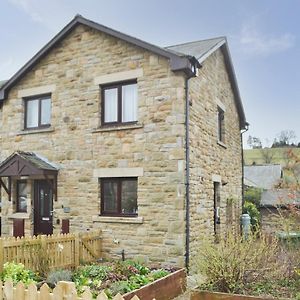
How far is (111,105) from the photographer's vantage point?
13.0m

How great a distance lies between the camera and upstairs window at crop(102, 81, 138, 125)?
41.1 ft

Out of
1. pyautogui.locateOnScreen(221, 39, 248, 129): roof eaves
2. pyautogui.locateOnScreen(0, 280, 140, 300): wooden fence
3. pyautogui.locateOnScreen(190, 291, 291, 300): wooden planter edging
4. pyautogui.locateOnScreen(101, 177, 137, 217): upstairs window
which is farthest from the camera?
pyautogui.locateOnScreen(221, 39, 248, 129): roof eaves

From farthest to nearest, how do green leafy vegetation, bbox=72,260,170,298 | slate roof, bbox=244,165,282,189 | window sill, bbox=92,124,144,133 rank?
slate roof, bbox=244,165,282,189 < window sill, bbox=92,124,144,133 < green leafy vegetation, bbox=72,260,170,298

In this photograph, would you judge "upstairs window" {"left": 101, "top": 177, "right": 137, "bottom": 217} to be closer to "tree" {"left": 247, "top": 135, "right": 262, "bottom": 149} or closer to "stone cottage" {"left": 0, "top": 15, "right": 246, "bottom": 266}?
"stone cottage" {"left": 0, "top": 15, "right": 246, "bottom": 266}

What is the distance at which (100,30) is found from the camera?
1311 cm

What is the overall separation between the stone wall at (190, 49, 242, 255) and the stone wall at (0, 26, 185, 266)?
763 millimetres

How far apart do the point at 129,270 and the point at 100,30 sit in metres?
7.91

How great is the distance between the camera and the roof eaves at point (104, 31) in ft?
37.4

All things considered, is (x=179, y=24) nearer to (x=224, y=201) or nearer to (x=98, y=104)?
(x=98, y=104)

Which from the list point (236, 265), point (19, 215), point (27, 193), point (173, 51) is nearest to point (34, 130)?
point (27, 193)

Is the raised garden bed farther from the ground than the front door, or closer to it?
closer to it

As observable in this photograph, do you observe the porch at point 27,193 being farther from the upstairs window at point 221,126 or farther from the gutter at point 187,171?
the upstairs window at point 221,126

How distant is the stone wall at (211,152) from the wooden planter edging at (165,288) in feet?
6.96

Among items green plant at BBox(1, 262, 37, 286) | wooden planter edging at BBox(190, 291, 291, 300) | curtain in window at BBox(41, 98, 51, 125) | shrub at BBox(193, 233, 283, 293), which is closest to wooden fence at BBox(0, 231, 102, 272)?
green plant at BBox(1, 262, 37, 286)
